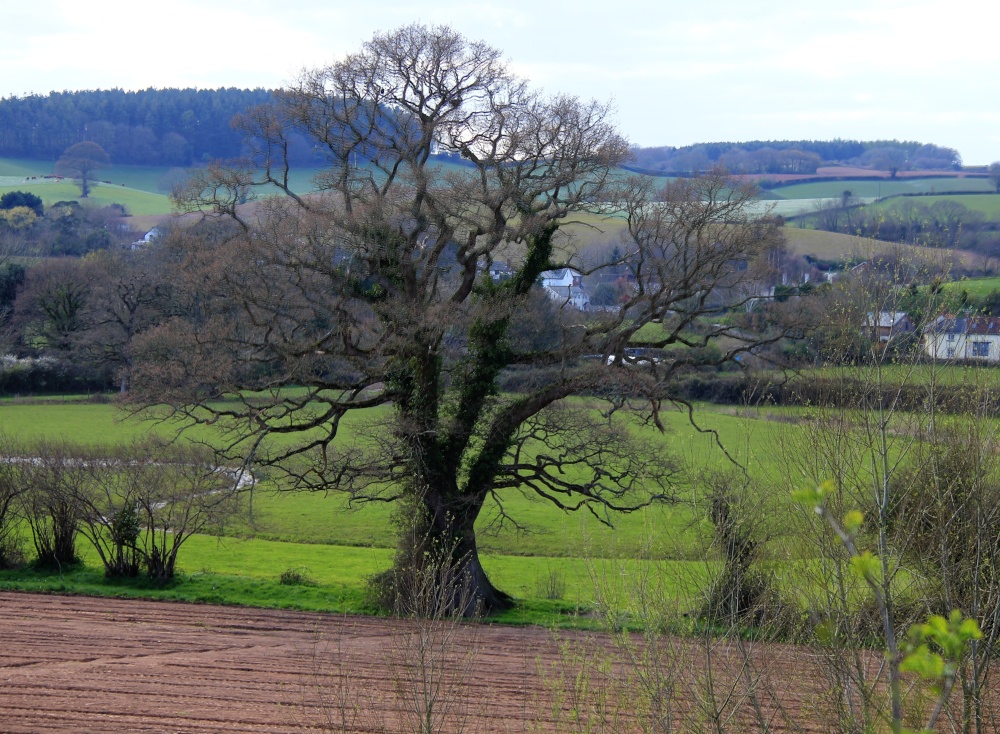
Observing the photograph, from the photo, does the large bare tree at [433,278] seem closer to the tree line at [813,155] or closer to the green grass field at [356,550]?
the green grass field at [356,550]

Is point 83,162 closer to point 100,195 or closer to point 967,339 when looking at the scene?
point 100,195

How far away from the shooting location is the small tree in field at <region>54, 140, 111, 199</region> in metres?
127

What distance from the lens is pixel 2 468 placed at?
981 inches

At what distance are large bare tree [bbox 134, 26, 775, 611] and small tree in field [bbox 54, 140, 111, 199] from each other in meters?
117

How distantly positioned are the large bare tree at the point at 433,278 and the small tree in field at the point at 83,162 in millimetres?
117458

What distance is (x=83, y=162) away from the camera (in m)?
127

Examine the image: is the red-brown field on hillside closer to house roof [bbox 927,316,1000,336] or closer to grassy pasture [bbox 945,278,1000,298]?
house roof [bbox 927,316,1000,336]

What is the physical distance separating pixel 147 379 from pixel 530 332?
32.1 ft

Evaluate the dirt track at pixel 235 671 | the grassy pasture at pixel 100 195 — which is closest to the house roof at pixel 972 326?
the dirt track at pixel 235 671

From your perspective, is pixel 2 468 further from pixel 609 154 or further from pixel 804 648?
pixel 804 648

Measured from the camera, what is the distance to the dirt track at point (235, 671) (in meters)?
10.4

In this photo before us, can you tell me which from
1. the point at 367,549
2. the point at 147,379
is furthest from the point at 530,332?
the point at 367,549

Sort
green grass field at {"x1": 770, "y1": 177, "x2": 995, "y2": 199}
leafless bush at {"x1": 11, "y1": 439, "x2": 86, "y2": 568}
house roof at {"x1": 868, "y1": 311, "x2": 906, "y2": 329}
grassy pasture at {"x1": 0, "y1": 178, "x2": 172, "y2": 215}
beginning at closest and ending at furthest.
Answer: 1. house roof at {"x1": 868, "y1": 311, "x2": 906, "y2": 329}
2. leafless bush at {"x1": 11, "y1": 439, "x2": 86, "y2": 568}
3. green grass field at {"x1": 770, "y1": 177, "x2": 995, "y2": 199}
4. grassy pasture at {"x1": 0, "y1": 178, "x2": 172, "y2": 215}

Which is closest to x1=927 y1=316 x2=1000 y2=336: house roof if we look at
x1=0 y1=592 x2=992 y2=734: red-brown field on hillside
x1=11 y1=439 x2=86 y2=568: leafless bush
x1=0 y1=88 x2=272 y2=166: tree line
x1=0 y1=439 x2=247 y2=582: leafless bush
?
x1=0 y1=592 x2=992 y2=734: red-brown field on hillside
